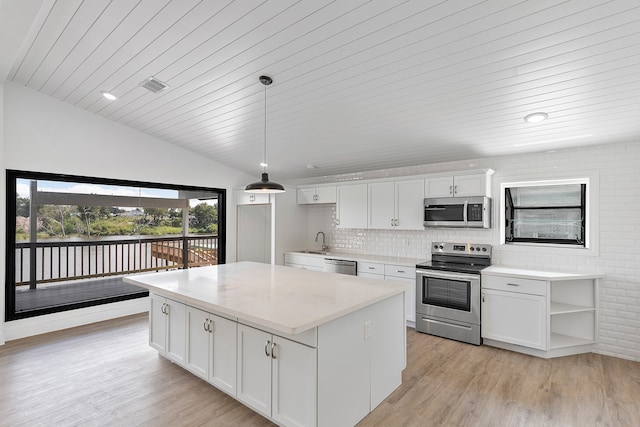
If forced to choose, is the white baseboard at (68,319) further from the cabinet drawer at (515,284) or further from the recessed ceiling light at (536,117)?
the recessed ceiling light at (536,117)

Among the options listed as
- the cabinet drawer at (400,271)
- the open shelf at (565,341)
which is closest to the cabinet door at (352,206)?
the cabinet drawer at (400,271)

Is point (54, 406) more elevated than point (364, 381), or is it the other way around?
point (364, 381)

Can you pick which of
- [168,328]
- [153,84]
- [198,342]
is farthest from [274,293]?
[153,84]

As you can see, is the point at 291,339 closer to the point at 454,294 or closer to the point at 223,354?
the point at 223,354

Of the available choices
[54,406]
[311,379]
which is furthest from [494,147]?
[54,406]

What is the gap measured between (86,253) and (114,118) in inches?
94.2

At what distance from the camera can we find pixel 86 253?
209 inches

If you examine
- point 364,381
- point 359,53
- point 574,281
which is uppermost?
point 359,53

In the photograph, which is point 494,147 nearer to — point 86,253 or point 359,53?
point 359,53

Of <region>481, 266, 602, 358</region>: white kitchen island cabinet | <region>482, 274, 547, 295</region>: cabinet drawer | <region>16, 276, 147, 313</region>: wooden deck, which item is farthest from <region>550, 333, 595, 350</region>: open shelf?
<region>16, 276, 147, 313</region>: wooden deck

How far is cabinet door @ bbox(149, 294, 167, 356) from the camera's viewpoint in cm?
307

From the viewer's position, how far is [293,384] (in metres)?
2.02

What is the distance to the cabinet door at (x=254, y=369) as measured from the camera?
2.17 metres

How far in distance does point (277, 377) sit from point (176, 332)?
1.32 meters
